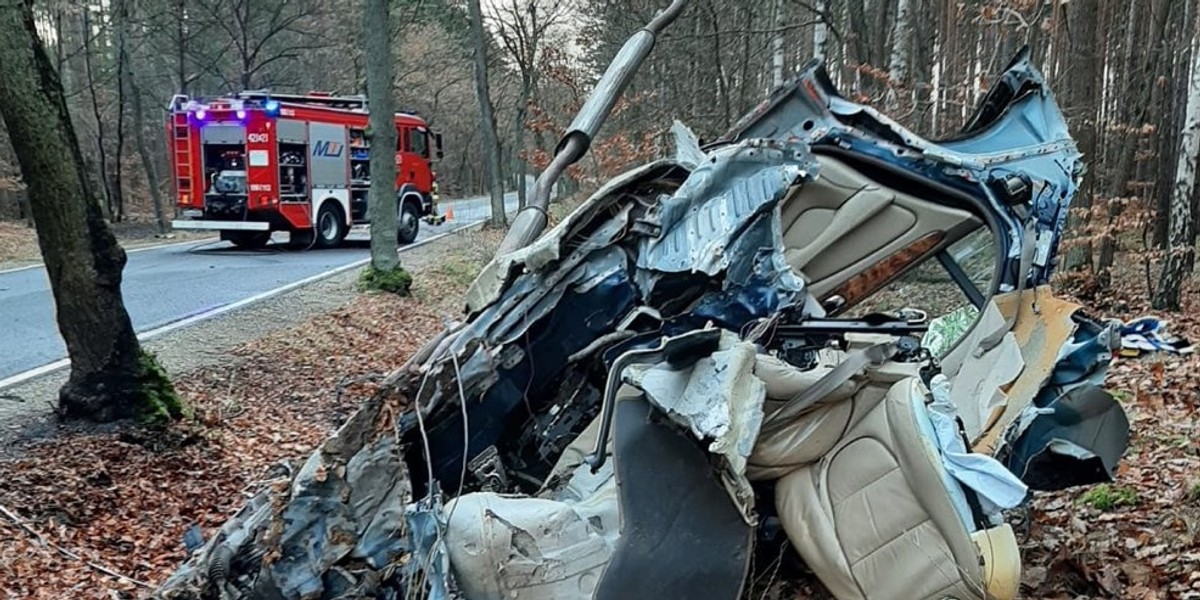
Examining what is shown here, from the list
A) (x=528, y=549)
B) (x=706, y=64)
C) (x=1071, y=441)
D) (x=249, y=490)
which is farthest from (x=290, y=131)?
(x=1071, y=441)

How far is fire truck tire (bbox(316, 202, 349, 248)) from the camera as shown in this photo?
18.4 meters

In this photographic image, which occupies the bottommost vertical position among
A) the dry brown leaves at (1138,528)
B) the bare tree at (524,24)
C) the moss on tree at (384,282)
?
the dry brown leaves at (1138,528)

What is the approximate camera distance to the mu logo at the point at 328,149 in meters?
18.0

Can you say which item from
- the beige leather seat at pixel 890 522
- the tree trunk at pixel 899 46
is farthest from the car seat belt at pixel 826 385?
the tree trunk at pixel 899 46

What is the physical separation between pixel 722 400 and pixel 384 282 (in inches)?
392

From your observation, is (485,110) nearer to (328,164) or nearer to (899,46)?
(328,164)

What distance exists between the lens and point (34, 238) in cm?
2003

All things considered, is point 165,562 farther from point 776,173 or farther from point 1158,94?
point 1158,94

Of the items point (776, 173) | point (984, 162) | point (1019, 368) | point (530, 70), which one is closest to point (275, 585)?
point (776, 173)

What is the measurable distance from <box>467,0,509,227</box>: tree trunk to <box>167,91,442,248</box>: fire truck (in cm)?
285

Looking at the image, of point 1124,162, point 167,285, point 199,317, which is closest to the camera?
point 199,317

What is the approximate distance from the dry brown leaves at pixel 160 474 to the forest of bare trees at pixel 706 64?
7.25 m

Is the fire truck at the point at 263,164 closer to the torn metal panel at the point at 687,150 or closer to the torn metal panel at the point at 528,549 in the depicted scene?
the torn metal panel at the point at 687,150

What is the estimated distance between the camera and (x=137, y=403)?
18.9 ft
